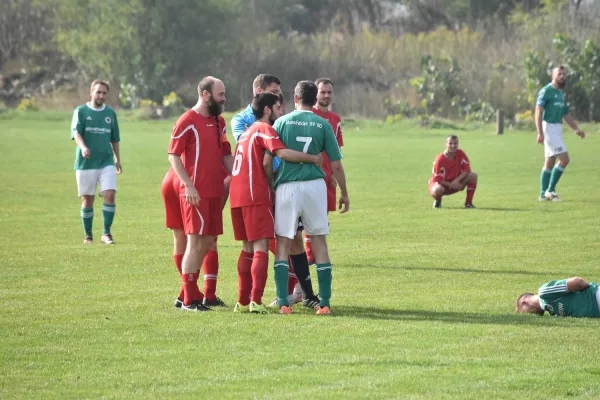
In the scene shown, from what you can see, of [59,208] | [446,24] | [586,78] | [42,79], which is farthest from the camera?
[446,24]

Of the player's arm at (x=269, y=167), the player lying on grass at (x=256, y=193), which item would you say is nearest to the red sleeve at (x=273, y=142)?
the player lying on grass at (x=256, y=193)

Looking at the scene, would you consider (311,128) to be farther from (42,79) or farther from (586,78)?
(42,79)

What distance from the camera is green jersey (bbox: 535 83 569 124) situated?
1934 cm

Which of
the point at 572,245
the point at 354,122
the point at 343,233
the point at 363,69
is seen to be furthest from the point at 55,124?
the point at 572,245

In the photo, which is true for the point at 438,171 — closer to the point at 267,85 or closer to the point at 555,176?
the point at 555,176

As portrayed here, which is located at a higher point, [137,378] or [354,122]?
[137,378]

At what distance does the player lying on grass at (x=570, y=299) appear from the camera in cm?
893

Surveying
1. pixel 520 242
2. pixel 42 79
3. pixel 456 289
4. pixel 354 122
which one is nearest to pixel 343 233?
pixel 520 242

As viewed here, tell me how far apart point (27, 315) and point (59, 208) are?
10646 mm

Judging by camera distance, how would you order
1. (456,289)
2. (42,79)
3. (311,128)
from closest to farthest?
(311,128) → (456,289) → (42,79)

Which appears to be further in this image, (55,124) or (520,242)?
(55,124)

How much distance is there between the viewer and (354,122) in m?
47.4

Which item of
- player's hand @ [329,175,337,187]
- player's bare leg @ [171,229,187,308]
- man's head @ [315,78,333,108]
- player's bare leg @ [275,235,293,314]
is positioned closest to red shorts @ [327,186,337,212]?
player's hand @ [329,175,337,187]

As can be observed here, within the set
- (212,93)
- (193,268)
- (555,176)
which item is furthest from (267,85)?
(555,176)
